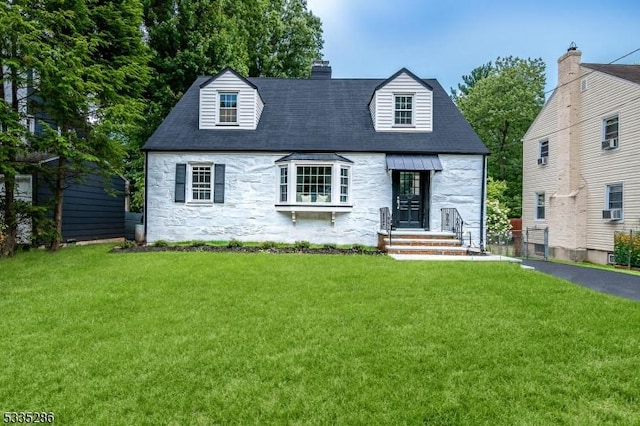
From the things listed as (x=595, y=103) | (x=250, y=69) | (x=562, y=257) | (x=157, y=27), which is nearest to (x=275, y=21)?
(x=250, y=69)

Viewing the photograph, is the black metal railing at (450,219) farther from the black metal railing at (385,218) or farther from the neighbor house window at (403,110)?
the neighbor house window at (403,110)

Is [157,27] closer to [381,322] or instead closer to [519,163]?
[381,322]

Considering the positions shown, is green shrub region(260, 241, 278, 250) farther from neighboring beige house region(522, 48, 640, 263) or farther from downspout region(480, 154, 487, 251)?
neighboring beige house region(522, 48, 640, 263)

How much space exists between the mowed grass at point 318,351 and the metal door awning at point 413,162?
234 inches

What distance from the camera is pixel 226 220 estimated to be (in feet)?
43.7

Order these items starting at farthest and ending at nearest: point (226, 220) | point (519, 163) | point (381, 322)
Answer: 1. point (519, 163)
2. point (226, 220)
3. point (381, 322)

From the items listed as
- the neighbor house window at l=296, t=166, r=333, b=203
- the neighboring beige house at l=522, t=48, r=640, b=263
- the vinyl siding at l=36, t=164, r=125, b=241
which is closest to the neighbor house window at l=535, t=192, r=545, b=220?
the neighboring beige house at l=522, t=48, r=640, b=263

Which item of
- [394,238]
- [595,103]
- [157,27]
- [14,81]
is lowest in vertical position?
[394,238]

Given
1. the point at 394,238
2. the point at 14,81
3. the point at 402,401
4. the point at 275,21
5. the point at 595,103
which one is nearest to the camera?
the point at 402,401

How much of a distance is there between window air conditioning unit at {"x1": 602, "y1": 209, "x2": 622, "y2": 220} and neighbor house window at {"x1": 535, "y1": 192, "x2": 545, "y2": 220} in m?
3.64

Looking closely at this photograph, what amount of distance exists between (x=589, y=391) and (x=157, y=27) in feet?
69.7

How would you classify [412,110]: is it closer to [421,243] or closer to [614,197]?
[421,243]

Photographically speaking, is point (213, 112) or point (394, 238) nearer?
point (394, 238)

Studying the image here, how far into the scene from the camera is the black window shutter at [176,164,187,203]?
1326 centimetres
